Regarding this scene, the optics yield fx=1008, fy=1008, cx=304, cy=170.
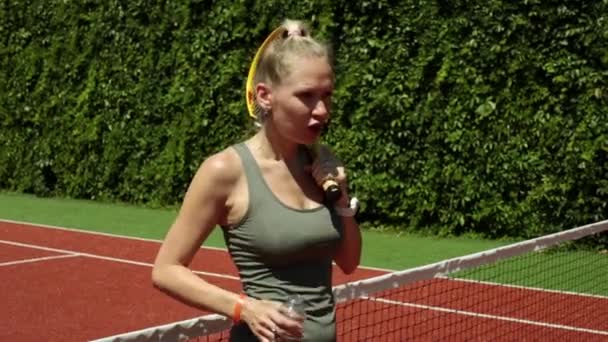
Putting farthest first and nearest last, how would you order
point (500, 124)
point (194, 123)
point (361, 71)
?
point (194, 123) < point (361, 71) < point (500, 124)

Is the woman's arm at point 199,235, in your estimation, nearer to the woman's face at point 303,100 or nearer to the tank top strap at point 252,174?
the tank top strap at point 252,174

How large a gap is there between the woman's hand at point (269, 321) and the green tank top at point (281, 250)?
155mm

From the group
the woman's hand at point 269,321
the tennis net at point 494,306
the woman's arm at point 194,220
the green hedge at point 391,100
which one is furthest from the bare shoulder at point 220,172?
the green hedge at point 391,100

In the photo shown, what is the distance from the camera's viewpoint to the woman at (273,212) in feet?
8.37

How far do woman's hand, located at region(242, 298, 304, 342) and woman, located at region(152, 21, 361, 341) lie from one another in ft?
0.09

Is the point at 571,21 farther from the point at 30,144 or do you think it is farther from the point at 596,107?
the point at 30,144

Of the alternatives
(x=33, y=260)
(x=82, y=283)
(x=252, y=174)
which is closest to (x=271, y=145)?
(x=252, y=174)

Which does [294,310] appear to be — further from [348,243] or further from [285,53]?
[285,53]

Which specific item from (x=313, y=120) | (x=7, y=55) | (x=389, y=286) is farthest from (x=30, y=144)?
(x=313, y=120)

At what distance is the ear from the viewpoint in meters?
2.65

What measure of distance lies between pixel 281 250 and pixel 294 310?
18cm

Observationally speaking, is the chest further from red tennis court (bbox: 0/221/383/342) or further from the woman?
red tennis court (bbox: 0/221/383/342)

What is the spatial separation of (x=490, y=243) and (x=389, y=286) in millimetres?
7244

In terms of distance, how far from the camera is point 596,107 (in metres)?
11.0
